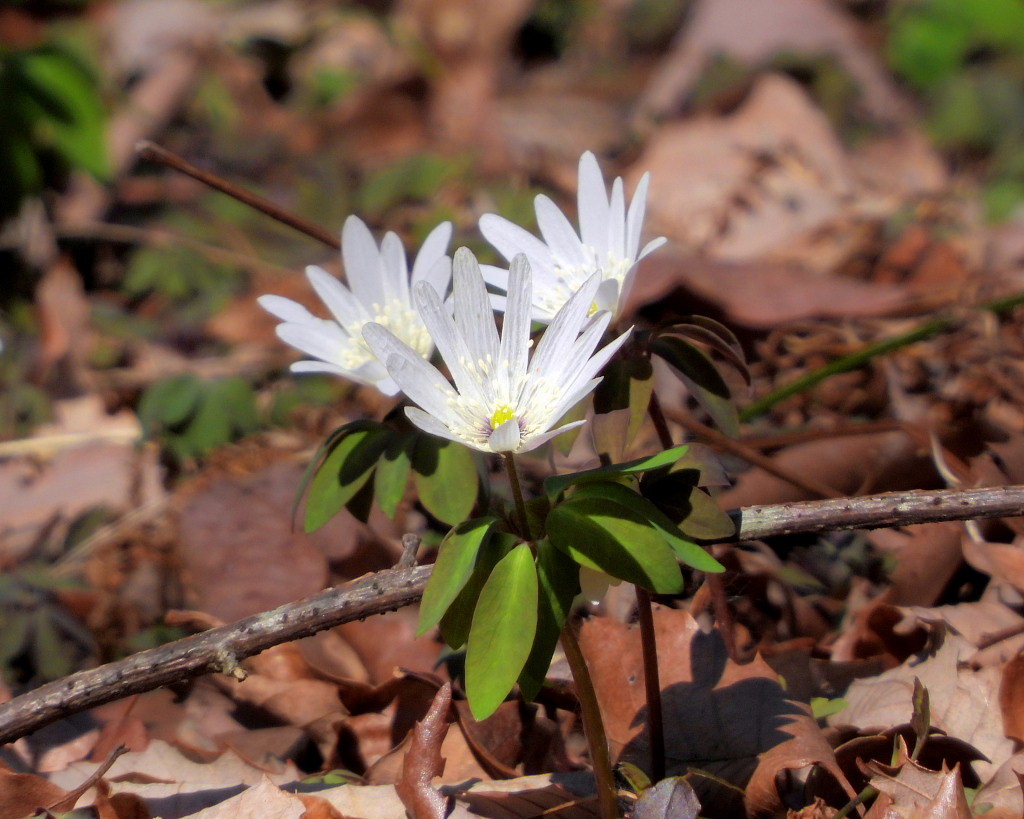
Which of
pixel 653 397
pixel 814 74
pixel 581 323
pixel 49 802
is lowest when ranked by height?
pixel 49 802

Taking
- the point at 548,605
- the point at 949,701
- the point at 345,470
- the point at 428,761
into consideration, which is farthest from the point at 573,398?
the point at 949,701

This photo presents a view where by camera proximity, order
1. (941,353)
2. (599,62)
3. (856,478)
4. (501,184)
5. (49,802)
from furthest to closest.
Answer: (599,62) → (501,184) → (941,353) → (856,478) → (49,802)

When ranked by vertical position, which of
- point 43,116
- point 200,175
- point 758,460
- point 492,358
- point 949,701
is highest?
point 43,116

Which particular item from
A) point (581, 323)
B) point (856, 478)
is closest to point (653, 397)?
point (581, 323)

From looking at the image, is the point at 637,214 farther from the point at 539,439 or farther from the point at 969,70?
the point at 969,70

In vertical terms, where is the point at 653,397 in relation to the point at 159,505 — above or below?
above

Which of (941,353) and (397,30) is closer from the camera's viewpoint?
(941,353)

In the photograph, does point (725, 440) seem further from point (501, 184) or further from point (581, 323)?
point (501, 184)
